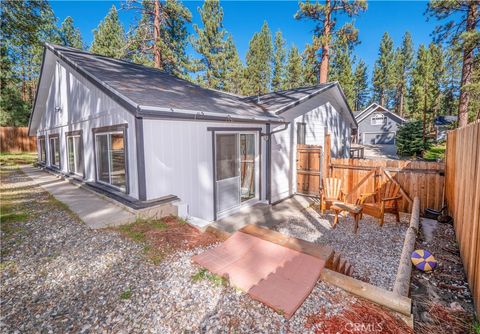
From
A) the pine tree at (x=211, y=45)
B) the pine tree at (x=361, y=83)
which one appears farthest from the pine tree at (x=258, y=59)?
the pine tree at (x=361, y=83)

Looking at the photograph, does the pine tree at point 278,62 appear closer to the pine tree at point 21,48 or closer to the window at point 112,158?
the pine tree at point 21,48

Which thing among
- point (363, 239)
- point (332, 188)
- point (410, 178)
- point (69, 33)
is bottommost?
point (363, 239)

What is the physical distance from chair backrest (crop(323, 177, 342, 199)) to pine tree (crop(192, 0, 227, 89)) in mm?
17031

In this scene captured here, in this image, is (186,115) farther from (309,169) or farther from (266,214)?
(309,169)

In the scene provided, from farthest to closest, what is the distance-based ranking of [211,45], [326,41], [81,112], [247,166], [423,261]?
[211,45]
[326,41]
[81,112]
[247,166]
[423,261]

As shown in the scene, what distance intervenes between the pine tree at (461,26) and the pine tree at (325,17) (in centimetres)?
421

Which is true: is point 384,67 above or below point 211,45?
above

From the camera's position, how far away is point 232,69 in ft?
76.6

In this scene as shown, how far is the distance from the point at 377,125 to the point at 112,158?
30799mm

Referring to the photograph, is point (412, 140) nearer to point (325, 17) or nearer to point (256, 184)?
point (325, 17)

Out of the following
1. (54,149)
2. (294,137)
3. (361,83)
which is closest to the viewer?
(294,137)

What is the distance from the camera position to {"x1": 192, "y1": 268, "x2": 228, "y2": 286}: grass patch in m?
2.78

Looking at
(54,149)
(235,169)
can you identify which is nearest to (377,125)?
(235,169)

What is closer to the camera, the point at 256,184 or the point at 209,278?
the point at 209,278
